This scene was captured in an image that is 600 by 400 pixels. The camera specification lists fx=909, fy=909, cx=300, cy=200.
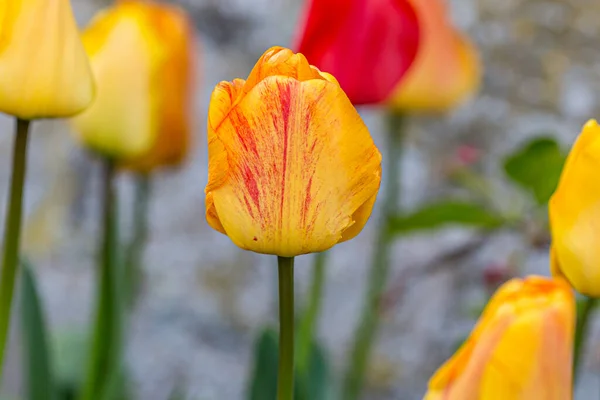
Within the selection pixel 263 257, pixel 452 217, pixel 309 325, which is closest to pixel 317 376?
pixel 309 325

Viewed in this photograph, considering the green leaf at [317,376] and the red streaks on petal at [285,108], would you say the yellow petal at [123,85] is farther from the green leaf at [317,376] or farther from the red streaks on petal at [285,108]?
the red streaks on petal at [285,108]

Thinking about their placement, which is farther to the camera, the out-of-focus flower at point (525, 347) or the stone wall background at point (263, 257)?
the stone wall background at point (263, 257)

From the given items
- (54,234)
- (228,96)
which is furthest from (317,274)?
(54,234)

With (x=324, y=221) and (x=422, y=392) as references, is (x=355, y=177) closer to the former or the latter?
(x=324, y=221)

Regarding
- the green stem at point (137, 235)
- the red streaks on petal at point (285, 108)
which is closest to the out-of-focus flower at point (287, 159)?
the red streaks on petal at point (285, 108)

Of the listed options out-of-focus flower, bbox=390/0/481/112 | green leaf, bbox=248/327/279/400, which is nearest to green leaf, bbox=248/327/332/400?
green leaf, bbox=248/327/279/400

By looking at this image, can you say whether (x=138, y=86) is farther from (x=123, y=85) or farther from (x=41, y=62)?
(x=41, y=62)
